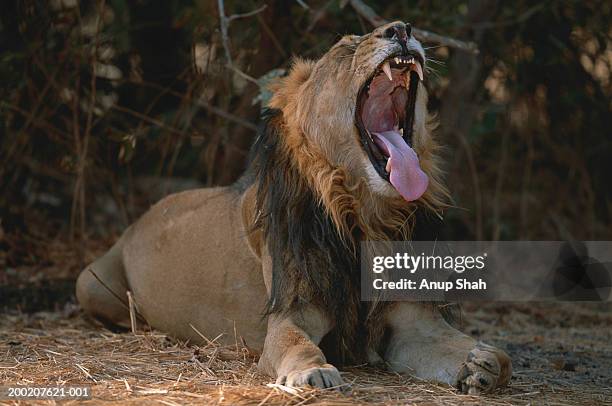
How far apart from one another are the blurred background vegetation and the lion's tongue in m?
1.78

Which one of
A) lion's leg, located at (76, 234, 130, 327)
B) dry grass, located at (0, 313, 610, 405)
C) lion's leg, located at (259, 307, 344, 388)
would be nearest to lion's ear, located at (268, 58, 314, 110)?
lion's leg, located at (259, 307, 344, 388)

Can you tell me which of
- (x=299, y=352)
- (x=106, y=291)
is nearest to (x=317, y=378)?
(x=299, y=352)

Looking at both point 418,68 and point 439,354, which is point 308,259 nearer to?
point 439,354

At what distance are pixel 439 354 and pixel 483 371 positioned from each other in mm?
323

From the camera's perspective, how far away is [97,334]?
5.47m

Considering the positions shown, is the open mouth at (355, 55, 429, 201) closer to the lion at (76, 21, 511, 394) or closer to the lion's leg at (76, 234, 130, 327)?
the lion at (76, 21, 511, 394)

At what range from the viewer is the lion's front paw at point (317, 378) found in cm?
356

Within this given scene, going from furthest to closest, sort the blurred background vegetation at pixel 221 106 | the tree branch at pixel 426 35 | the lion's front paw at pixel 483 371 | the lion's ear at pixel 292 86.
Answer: the blurred background vegetation at pixel 221 106, the tree branch at pixel 426 35, the lion's ear at pixel 292 86, the lion's front paw at pixel 483 371

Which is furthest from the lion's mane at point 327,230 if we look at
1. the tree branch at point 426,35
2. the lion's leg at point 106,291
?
the lion's leg at point 106,291

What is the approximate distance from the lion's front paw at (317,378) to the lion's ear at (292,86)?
4.40 ft

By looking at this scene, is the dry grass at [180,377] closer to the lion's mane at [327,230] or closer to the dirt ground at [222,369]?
the dirt ground at [222,369]

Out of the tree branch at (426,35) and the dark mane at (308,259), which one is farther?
the tree branch at (426,35)

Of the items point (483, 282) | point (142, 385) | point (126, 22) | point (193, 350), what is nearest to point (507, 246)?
point (483, 282)

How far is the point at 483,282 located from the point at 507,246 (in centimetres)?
131
